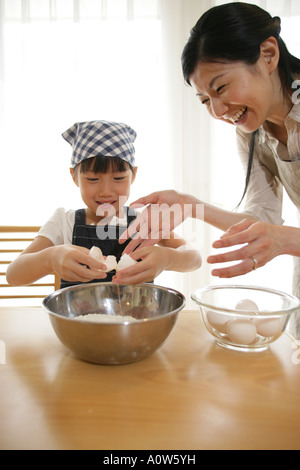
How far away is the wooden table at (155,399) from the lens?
1.79 feet

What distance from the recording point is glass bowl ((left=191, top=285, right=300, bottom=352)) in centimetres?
77

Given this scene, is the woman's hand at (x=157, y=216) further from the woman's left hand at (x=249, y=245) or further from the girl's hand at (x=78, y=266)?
the woman's left hand at (x=249, y=245)

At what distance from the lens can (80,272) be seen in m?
0.96

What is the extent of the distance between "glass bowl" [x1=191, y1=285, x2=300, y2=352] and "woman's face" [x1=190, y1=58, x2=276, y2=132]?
607mm

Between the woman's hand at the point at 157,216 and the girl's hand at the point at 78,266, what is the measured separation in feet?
0.72

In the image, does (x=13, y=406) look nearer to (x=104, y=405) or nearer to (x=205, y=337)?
(x=104, y=405)

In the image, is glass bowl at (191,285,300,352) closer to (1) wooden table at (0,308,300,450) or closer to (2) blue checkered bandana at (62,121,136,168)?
(1) wooden table at (0,308,300,450)

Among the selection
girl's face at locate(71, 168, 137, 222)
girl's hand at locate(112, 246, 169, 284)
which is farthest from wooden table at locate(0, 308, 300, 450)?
girl's face at locate(71, 168, 137, 222)

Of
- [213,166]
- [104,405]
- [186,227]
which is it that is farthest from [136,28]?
[104,405]

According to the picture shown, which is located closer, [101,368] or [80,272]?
A: [101,368]

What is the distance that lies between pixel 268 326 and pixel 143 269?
1.16 ft

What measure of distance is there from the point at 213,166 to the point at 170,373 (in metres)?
2.05

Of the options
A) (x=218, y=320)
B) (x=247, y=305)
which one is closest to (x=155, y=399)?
(x=218, y=320)

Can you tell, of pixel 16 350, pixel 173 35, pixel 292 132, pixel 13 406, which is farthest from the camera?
pixel 173 35
